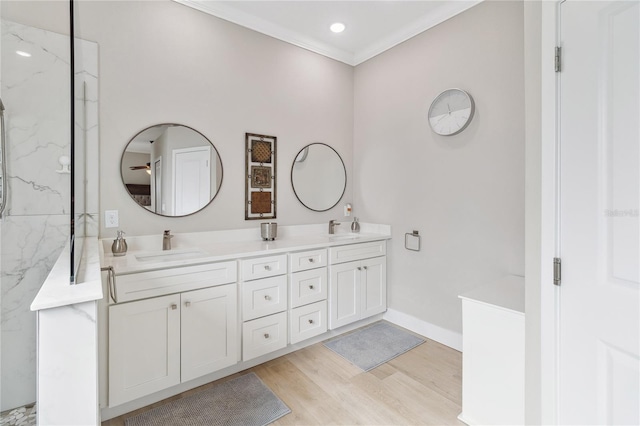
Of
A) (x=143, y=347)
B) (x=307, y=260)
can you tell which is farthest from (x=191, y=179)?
(x=143, y=347)

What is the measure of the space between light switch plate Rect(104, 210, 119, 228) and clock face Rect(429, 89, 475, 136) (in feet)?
8.57

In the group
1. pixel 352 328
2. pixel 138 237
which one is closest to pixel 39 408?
pixel 138 237

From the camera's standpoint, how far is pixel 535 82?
1202 mm

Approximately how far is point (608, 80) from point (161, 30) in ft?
8.81

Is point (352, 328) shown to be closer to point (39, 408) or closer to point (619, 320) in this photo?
point (619, 320)

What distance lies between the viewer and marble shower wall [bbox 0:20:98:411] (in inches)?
70.5

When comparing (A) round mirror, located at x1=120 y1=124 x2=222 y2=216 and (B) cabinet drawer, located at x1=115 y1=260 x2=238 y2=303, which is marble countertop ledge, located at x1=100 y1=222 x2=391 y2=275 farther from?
(A) round mirror, located at x1=120 y1=124 x2=222 y2=216

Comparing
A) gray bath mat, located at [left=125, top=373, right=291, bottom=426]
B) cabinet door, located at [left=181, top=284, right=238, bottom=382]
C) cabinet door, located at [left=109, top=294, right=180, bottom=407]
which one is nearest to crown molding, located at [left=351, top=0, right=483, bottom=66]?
cabinet door, located at [left=181, top=284, right=238, bottom=382]

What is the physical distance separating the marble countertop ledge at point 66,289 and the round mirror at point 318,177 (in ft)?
6.75

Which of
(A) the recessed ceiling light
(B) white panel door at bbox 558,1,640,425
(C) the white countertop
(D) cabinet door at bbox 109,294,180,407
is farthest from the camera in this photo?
(A) the recessed ceiling light

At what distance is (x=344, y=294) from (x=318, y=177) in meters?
1.23

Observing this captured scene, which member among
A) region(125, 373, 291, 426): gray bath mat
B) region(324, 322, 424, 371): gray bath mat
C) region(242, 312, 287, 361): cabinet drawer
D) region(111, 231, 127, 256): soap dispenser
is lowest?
region(125, 373, 291, 426): gray bath mat

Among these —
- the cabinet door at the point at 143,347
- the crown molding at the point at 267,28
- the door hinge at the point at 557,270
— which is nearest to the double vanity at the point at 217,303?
the cabinet door at the point at 143,347

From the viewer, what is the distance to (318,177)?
3.24 meters
